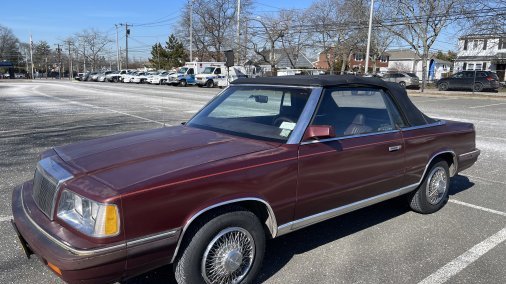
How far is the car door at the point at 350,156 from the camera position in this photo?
3.34 m

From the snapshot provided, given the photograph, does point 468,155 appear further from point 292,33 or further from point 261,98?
point 292,33

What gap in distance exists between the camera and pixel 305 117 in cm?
346

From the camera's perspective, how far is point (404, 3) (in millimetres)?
39094

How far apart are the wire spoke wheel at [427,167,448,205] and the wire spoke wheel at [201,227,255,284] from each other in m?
2.63

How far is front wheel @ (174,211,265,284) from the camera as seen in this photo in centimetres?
273

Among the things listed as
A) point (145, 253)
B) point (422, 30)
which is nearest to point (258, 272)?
point (145, 253)

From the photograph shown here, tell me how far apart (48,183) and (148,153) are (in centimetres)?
71

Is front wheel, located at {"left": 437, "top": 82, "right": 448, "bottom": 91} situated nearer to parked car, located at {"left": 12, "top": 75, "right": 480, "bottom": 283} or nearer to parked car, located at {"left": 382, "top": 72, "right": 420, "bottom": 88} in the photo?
parked car, located at {"left": 382, "top": 72, "right": 420, "bottom": 88}

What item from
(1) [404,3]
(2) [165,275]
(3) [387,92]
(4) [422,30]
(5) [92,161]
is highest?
(1) [404,3]

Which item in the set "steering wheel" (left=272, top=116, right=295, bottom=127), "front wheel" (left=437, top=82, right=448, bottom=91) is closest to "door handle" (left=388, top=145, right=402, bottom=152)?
"steering wheel" (left=272, top=116, right=295, bottom=127)

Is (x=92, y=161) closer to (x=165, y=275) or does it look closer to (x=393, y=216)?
(x=165, y=275)

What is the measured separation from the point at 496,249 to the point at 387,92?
1.83m

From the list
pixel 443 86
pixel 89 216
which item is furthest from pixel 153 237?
pixel 443 86

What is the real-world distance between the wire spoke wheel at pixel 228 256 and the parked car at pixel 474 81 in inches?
1185
